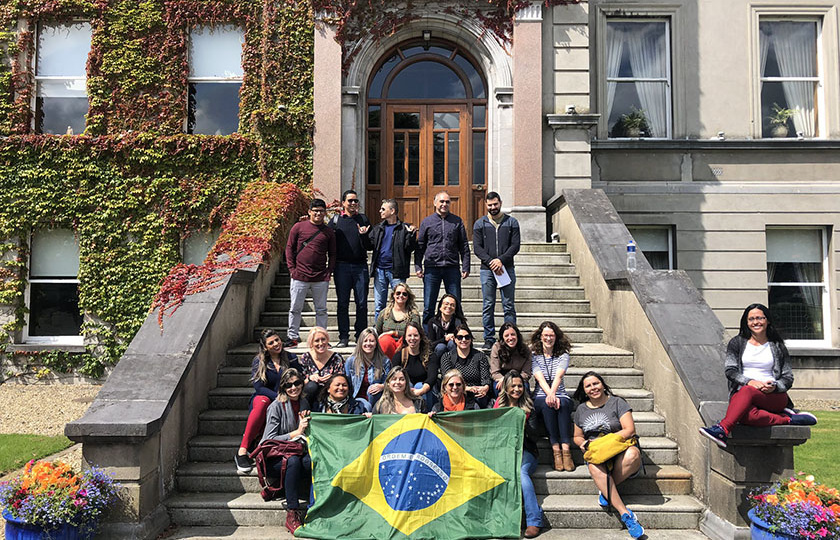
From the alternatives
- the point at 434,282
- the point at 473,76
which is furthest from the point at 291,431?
the point at 473,76

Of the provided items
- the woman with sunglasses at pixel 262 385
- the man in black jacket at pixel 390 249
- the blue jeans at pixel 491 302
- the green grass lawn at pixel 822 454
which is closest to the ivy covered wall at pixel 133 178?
the man in black jacket at pixel 390 249

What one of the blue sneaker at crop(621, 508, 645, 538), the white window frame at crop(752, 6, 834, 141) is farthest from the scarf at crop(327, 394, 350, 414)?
the white window frame at crop(752, 6, 834, 141)

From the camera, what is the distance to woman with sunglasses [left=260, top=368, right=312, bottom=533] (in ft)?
17.4

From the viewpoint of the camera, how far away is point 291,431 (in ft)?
18.6

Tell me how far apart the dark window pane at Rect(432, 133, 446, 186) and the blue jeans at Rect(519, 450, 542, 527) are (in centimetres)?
786

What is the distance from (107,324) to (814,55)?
51.2ft

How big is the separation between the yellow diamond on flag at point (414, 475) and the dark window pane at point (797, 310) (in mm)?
10030

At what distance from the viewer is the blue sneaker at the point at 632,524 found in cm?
514

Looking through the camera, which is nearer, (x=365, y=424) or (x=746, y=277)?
(x=365, y=424)

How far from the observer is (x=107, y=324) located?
40.0 ft

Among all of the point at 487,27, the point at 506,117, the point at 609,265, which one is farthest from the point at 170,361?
the point at 487,27

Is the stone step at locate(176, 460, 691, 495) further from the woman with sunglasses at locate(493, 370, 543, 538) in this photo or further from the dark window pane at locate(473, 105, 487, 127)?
the dark window pane at locate(473, 105, 487, 127)

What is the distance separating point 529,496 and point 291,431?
7.16 ft

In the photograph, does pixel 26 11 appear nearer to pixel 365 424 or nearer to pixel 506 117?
pixel 506 117
